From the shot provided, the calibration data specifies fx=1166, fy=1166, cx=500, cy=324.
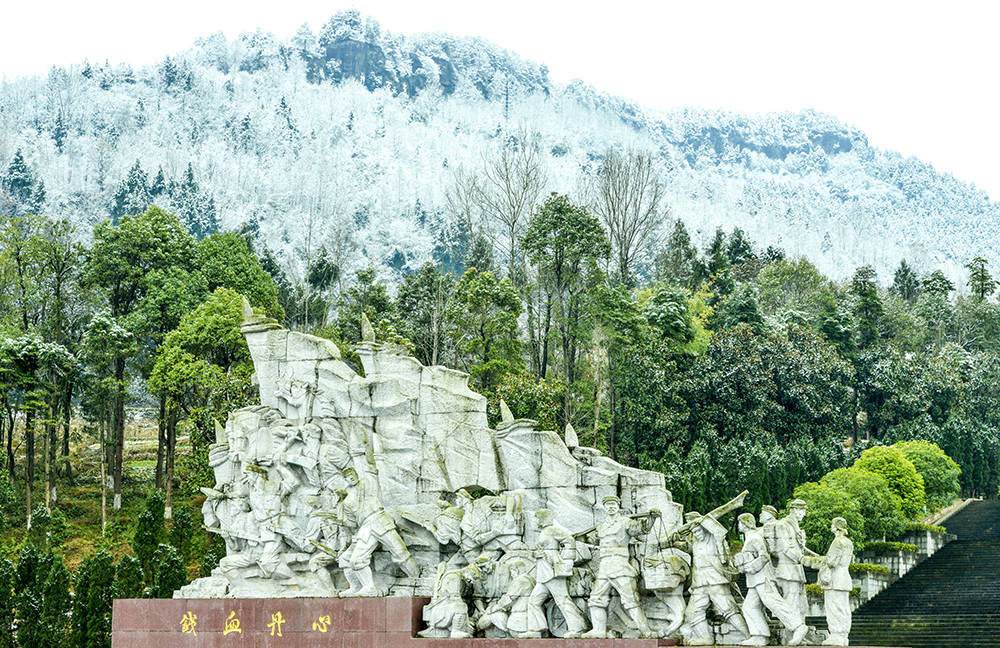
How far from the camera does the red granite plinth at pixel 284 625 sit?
39.6 ft

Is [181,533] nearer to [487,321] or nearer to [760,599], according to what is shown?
[487,321]

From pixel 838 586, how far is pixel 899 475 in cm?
1255

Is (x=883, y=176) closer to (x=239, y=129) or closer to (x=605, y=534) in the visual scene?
(x=239, y=129)

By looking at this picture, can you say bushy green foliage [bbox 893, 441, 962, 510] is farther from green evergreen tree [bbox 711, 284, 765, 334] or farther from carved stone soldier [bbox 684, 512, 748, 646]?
carved stone soldier [bbox 684, 512, 748, 646]

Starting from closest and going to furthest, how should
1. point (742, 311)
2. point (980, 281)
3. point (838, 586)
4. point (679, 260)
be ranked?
point (838, 586)
point (742, 311)
point (679, 260)
point (980, 281)

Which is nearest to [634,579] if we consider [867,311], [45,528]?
[45,528]

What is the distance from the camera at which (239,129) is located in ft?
202

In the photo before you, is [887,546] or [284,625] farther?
[887,546]

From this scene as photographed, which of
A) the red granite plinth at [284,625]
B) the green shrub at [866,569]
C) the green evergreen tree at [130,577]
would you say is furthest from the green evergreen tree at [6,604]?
the green shrub at [866,569]

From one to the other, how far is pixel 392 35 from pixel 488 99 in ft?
22.5

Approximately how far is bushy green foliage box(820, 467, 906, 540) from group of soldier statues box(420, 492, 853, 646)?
9503mm

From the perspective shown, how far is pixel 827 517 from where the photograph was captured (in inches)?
776

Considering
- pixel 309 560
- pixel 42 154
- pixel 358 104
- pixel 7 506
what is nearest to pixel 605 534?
pixel 309 560

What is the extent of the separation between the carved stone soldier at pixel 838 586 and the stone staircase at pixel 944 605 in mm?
6163
